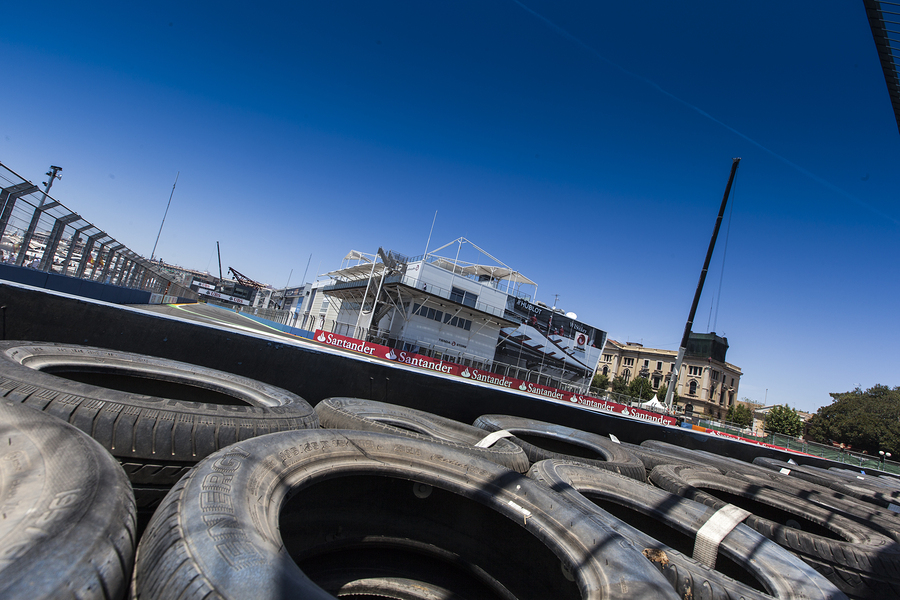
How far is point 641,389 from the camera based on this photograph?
69500 millimetres

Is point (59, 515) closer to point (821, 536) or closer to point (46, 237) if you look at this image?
point (821, 536)

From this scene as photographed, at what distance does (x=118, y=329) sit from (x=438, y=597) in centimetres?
361

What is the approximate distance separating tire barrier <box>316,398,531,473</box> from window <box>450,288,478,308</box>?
38.3 metres

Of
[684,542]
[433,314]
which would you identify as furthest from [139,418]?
[433,314]

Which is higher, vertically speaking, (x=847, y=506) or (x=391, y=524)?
(x=847, y=506)

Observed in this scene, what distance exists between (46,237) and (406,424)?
10.4 metres

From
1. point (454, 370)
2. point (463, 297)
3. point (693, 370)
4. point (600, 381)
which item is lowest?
point (454, 370)

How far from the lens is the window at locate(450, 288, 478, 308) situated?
141 ft

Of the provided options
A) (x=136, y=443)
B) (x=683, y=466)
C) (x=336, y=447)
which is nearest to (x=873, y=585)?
(x=683, y=466)

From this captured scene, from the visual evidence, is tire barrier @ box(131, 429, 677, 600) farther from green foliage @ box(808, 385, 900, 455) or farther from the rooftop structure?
green foliage @ box(808, 385, 900, 455)

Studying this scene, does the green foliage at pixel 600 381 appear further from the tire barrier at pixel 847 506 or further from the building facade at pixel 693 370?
the tire barrier at pixel 847 506

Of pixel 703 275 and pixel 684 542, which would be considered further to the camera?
pixel 703 275

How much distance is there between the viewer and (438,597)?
2.04 meters

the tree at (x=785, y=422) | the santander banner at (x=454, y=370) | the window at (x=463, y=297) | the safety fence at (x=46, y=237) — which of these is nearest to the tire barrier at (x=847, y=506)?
the safety fence at (x=46, y=237)
